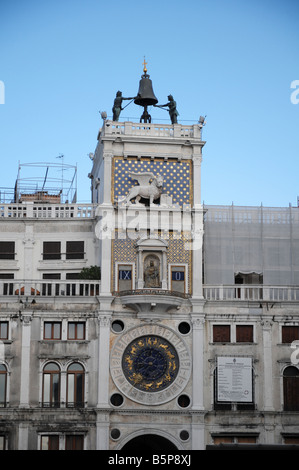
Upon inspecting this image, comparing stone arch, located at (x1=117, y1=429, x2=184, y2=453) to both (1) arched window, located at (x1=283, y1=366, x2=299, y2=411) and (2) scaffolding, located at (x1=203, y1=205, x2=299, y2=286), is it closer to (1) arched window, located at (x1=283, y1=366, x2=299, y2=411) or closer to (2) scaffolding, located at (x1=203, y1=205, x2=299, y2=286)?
(1) arched window, located at (x1=283, y1=366, x2=299, y2=411)

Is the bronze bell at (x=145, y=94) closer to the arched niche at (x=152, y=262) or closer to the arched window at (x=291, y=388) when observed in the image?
the arched niche at (x=152, y=262)

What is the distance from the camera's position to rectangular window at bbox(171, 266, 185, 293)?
2685 inches

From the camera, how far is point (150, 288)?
67438 millimetres

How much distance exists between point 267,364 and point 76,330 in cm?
1115

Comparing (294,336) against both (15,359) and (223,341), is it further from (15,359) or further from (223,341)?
(15,359)

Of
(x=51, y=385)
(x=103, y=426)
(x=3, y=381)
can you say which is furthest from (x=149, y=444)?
(x=3, y=381)

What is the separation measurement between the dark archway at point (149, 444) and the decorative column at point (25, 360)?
6272 mm

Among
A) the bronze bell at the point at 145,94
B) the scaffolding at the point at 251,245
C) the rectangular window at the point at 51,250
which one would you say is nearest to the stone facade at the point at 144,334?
the rectangular window at the point at 51,250

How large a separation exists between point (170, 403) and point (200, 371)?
8.19 feet

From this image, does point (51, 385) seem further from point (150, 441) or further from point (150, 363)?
point (150, 441)
